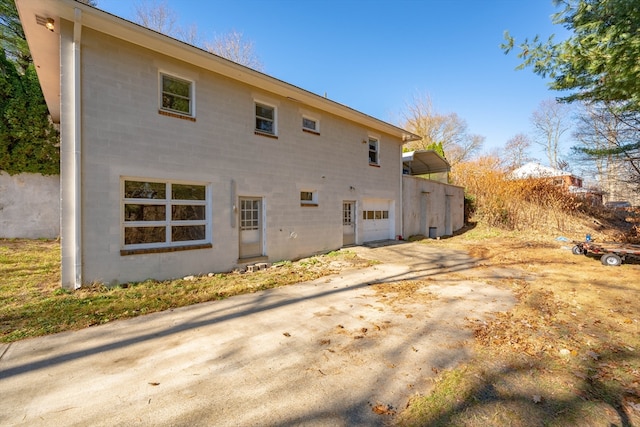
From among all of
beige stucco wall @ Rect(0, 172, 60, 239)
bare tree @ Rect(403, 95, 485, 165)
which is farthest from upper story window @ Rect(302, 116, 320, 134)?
bare tree @ Rect(403, 95, 485, 165)

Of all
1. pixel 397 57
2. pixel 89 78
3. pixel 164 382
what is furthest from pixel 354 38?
pixel 164 382

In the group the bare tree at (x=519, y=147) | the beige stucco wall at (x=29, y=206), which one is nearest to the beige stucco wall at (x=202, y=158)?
the beige stucco wall at (x=29, y=206)

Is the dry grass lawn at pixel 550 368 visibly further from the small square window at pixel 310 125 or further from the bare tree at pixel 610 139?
the bare tree at pixel 610 139

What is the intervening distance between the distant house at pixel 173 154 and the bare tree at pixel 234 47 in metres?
10.2

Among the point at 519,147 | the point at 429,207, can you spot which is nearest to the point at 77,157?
the point at 429,207

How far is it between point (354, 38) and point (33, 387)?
1592cm

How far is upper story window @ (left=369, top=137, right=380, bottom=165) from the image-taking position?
12.7 m

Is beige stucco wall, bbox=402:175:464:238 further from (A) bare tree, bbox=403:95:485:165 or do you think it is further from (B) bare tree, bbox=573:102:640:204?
(A) bare tree, bbox=403:95:485:165

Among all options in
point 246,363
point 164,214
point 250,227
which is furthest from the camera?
point 250,227

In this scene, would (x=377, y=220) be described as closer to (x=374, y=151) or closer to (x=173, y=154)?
(x=374, y=151)

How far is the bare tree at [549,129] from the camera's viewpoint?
86.2ft

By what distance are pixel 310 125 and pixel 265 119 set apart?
195 centimetres

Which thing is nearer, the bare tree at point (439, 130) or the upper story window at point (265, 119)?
the upper story window at point (265, 119)

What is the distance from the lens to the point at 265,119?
346 inches
